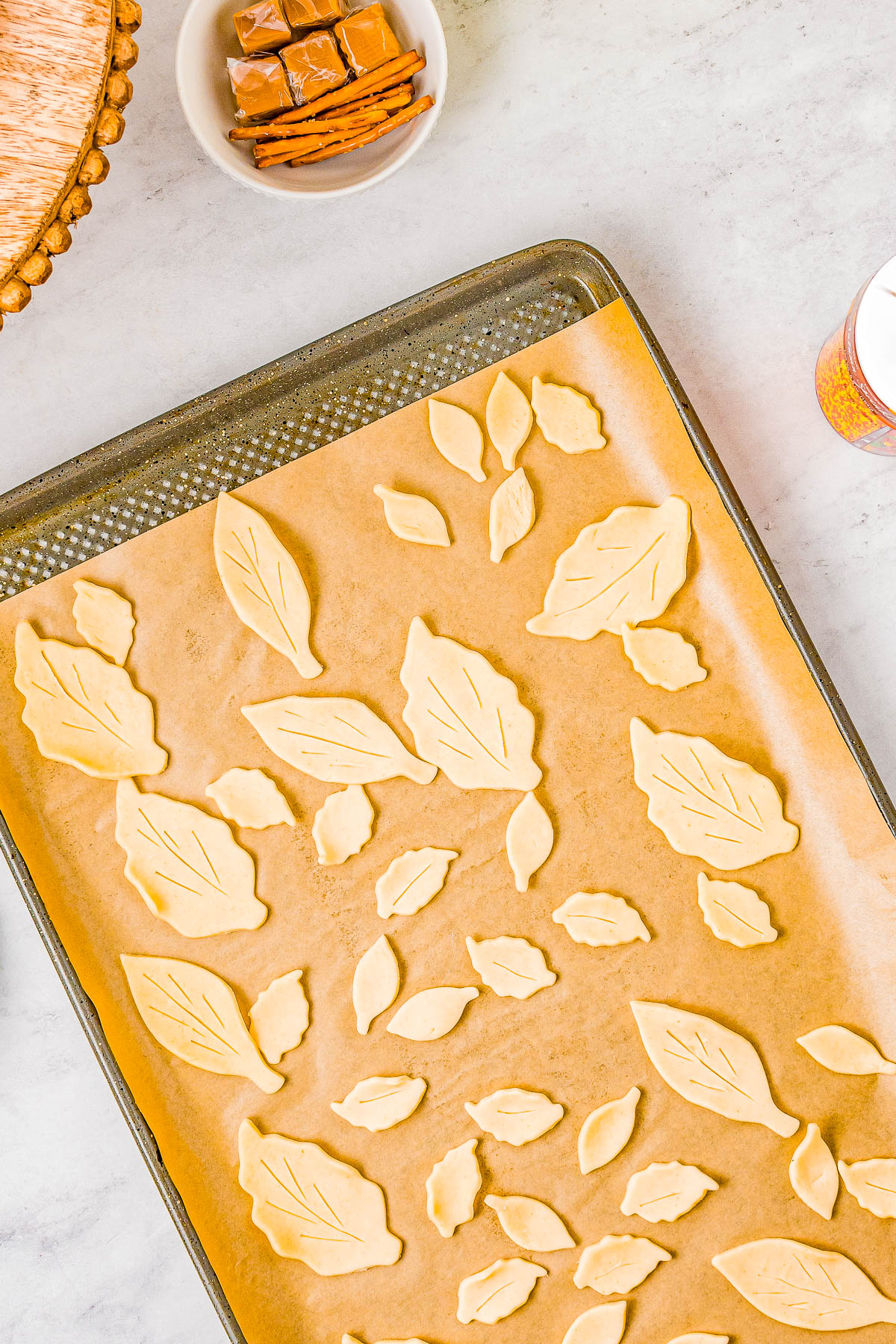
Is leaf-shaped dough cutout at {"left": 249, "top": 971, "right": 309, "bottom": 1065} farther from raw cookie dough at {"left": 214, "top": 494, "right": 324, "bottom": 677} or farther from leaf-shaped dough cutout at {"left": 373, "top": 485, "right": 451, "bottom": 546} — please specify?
leaf-shaped dough cutout at {"left": 373, "top": 485, "right": 451, "bottom": 546}

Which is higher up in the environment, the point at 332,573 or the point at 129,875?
the point at 332,573

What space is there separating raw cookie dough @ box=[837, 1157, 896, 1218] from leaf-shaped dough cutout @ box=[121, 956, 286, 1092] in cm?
46

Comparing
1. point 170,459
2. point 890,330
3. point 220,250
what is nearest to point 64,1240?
point 170,459

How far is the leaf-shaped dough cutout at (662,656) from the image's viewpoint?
0.63 metres

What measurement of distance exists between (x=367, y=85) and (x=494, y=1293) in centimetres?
86

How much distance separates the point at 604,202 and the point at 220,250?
302mm

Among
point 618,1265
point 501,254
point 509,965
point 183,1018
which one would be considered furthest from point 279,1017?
point 501,254

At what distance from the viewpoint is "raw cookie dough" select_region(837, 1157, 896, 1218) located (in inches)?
25.0

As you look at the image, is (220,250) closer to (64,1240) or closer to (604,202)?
(604,202)

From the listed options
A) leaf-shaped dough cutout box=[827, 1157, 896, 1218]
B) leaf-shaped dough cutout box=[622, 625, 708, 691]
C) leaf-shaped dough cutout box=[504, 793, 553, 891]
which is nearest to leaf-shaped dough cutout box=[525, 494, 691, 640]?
leaf-shaped dough cutout box=[622, 625, 708, 691]

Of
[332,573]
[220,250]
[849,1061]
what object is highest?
[220,250]

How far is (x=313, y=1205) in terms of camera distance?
0.62 meters

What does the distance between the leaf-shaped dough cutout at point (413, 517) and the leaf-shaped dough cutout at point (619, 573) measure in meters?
0.09

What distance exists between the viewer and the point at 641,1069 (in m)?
0.64
